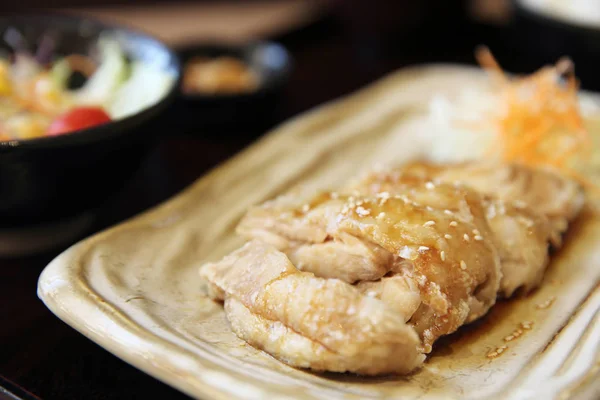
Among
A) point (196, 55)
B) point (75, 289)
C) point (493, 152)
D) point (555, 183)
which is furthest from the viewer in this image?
point (196, 55)

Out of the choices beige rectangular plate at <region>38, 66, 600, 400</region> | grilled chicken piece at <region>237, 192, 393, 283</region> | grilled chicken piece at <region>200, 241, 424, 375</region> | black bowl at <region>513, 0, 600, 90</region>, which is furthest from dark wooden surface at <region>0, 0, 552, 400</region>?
black bowl at <region>513, 0, 600, 90</region>

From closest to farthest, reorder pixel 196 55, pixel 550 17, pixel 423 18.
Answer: pixel 550 17 → pixel 196 55 → pixel 423 18

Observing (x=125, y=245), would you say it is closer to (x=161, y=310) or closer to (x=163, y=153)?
(x=161, y=310)

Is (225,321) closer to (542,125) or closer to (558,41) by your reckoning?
(542,125)

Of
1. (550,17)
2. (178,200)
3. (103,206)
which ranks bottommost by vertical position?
(103,206)

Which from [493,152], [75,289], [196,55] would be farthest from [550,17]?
[75,289]

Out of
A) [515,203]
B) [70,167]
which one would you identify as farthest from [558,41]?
[70,167]
